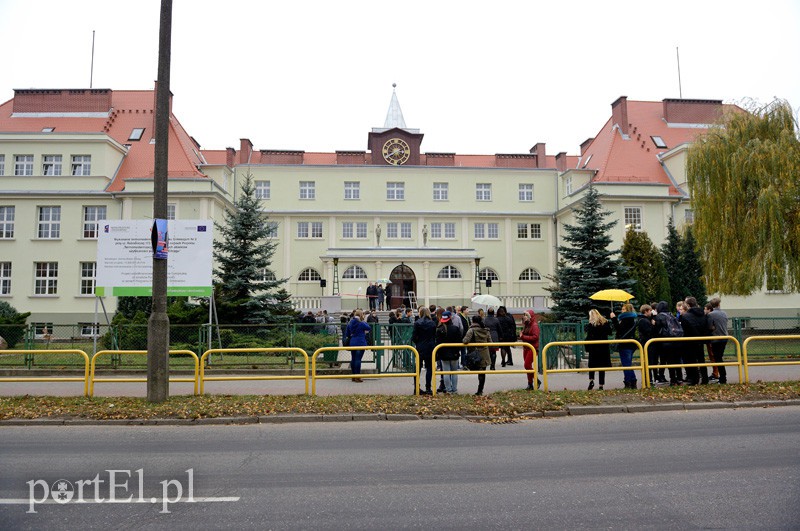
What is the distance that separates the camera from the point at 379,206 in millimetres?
46031

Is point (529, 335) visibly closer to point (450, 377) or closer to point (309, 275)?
point (450, 377)

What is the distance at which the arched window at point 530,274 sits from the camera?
4584 cm

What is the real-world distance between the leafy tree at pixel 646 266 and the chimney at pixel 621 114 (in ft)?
59.6

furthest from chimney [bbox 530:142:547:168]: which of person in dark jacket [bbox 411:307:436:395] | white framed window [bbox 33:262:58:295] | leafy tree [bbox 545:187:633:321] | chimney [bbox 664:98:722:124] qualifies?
person in dark jacket [bbox 411:307:436:395]

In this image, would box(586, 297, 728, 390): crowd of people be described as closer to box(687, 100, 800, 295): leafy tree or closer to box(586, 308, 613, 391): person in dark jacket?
box(586, 308, 613, 391): person in dark jacket

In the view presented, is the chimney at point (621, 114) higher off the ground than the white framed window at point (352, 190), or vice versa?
the chimney at point (621, 114)

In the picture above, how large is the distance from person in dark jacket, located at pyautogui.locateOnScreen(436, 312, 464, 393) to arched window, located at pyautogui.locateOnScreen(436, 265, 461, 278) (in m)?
29.8

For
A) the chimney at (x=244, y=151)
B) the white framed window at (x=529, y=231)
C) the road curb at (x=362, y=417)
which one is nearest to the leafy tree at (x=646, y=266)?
the white framed window at (x=529, y=231)

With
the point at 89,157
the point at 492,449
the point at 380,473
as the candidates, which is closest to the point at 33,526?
the point at 380,473

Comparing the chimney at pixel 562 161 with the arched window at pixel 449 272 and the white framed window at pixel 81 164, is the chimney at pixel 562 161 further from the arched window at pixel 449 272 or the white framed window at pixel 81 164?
the white framed window at pixel 81 164

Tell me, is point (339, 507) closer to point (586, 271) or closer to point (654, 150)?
point (586, 271)

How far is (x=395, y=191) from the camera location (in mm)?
46594

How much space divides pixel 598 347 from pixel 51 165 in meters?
37.1

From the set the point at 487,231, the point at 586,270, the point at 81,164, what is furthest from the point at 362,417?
the point at 487,231
